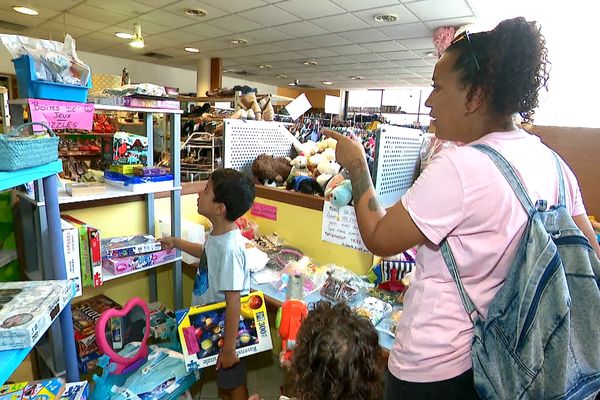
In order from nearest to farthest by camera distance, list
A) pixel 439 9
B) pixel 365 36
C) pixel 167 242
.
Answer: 1. pixel 167 242
2. pixel 439 9
3. pixel 365 36

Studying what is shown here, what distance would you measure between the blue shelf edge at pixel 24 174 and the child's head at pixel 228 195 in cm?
52

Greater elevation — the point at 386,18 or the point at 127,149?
the point at 386,18

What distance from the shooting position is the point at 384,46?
5.80 m

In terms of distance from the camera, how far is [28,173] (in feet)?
2.92

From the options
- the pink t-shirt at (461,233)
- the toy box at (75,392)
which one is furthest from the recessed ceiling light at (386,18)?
the toy box at (75,392)

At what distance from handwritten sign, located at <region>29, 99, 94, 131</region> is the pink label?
2.87ft

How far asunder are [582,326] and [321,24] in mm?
4955

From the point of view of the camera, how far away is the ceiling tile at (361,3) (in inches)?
153

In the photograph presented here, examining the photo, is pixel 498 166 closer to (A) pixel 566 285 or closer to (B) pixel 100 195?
(A) pixel 566 285

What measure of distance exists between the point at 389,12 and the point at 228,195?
3787 millimetres

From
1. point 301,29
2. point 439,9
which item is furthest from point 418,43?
point 301,29

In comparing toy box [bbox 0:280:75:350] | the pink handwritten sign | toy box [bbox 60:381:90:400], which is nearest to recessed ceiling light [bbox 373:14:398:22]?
the pink handwritten sign

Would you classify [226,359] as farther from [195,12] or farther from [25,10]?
[25,10]

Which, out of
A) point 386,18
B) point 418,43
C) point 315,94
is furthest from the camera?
point 315,94
